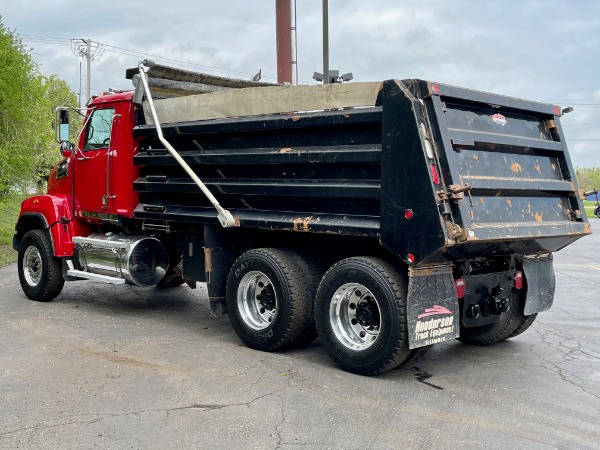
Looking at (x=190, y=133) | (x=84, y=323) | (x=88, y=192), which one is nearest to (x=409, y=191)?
(x=190, y=133)

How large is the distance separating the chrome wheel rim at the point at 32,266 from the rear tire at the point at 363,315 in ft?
16.4

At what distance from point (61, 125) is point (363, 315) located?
527 cm

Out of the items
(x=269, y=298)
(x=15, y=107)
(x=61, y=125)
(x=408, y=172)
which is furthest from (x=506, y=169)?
(x=15, y=107)

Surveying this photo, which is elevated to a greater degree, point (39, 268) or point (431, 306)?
point (39, 268)

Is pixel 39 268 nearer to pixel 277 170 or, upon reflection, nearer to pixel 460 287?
pixel 277 170

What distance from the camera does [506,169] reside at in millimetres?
6395

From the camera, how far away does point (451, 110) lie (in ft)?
19.8

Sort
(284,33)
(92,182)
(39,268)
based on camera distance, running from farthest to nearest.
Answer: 1. (284,33)
2. (39,268)
3. (92,182)

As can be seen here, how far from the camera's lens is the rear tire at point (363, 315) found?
19.5ft

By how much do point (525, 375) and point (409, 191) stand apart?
6.53 ft

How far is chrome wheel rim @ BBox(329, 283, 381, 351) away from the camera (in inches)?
245

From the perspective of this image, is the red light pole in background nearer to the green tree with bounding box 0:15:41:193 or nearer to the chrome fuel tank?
the green tree with bounding box 0:15:41:193

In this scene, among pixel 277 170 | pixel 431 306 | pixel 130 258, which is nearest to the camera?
pixel 431 306

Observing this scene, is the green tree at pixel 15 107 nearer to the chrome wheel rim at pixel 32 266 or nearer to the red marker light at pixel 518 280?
the chrome wheel rim at pixel 32 266
